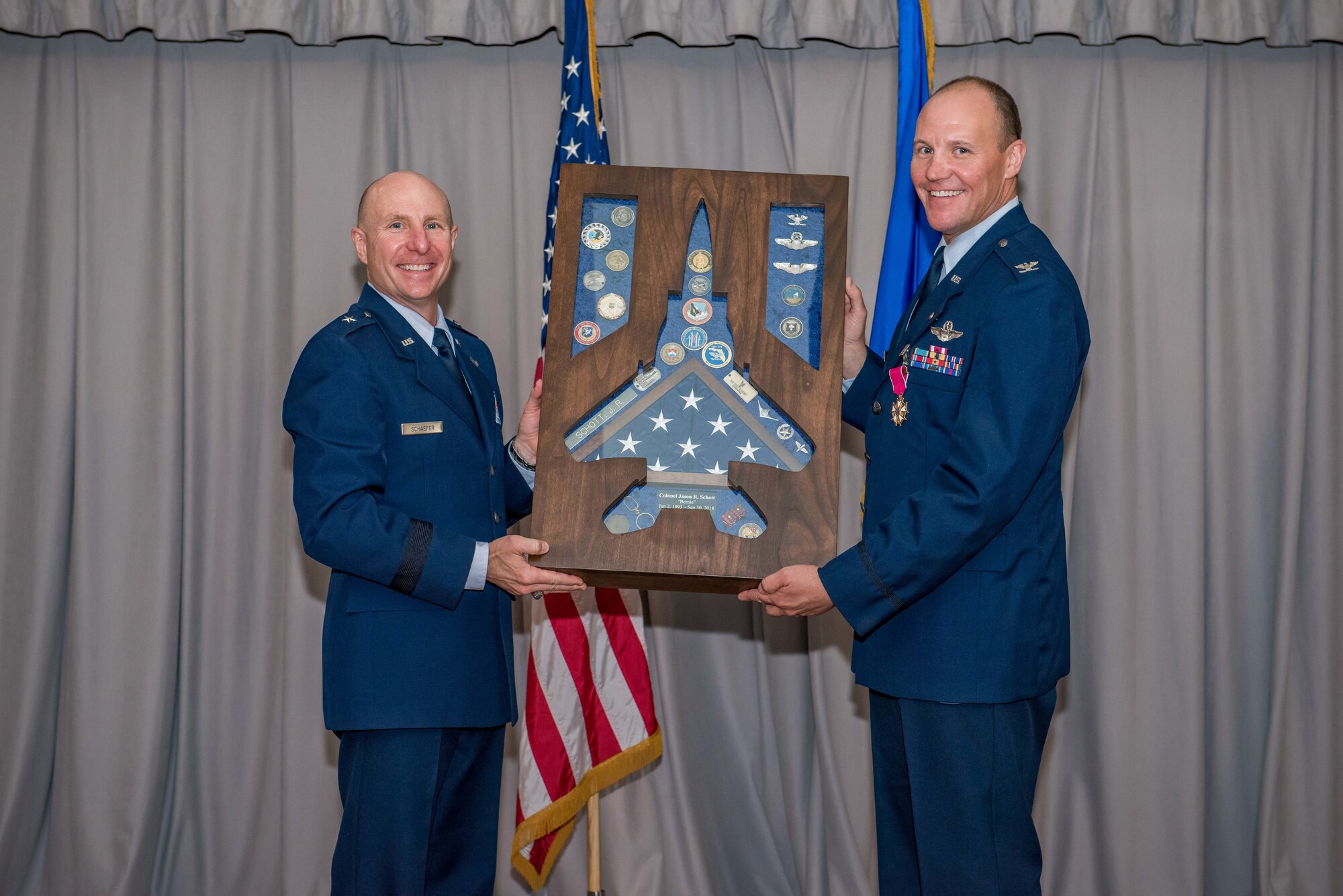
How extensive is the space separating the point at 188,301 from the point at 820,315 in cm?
238

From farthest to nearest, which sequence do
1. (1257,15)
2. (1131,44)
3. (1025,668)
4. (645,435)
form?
1. (1131,44)
2. (1257,15)
3. (645,435)
4. (1025,668)

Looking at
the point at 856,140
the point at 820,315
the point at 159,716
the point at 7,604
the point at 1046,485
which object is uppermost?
the point at 856,140

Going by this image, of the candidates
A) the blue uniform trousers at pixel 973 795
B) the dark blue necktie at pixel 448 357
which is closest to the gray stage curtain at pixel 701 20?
the dark blue necktie at pixel 448 357

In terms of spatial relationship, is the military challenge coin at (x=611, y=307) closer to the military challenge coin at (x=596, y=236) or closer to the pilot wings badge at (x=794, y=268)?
the military challenge coin at (x=596, y=236)

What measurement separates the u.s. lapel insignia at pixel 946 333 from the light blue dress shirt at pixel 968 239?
148mm

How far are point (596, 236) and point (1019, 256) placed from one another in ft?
2.92

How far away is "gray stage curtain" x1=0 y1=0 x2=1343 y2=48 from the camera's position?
3303 mm

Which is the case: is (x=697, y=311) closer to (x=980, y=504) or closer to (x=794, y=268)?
(x=794, y=268)

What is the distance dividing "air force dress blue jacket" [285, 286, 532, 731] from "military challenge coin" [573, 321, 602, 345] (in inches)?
12.5

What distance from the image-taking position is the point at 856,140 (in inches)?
140

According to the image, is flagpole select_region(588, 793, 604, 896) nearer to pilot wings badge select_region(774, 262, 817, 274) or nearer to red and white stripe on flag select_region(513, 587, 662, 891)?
red and white stripe on flag select_region(513, 587, 662, 891)

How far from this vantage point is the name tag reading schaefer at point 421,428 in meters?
2.27

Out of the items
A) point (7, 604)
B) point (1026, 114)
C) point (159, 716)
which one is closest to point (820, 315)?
point (1026, 114)

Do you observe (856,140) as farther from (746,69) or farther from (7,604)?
(7,604)
